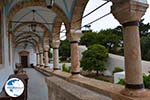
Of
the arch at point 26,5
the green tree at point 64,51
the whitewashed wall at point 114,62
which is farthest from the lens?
the green tree at point 64,51

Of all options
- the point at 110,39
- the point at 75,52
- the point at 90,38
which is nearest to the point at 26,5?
the point at 75,52

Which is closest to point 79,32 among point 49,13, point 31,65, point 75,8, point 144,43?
point 75,8

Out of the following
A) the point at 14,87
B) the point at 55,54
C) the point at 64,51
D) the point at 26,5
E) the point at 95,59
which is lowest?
the point at 14,87

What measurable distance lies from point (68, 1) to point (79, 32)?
3.88 ft

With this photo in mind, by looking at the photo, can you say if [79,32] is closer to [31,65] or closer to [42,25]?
[42,25]

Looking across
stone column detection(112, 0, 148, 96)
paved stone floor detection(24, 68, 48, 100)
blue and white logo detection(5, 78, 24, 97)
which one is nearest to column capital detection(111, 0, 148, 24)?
stone column detection(112, 0, 148, 96)

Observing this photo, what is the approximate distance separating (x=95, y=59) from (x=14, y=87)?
677 inches

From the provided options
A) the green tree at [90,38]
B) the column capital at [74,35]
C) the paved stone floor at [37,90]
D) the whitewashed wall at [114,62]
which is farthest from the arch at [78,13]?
the green tree at [90,38]

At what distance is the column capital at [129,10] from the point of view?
3867 millimetres

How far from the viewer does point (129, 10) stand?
386 cm

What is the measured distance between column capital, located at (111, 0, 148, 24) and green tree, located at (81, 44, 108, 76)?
15.4 meters

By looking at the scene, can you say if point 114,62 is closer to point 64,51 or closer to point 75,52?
point 64,51

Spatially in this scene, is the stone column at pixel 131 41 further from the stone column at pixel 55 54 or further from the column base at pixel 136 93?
the stone column at pixel 55 54

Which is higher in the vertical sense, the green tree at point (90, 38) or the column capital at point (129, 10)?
the green tree at point (90, 38)
